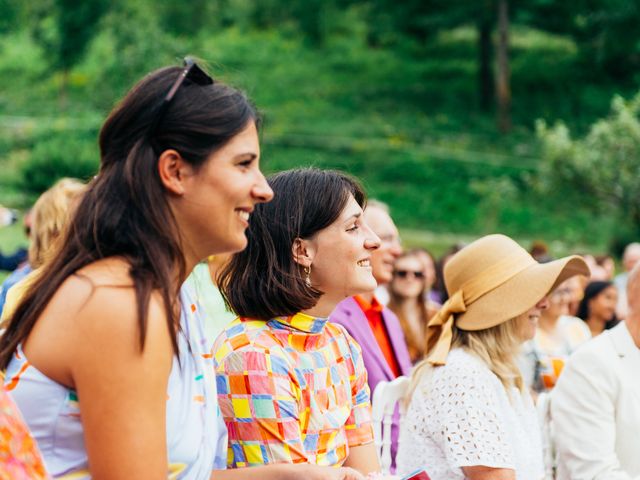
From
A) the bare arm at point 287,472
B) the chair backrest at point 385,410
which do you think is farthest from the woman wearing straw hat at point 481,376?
the bare arm at point 287,472

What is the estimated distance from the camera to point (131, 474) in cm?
188

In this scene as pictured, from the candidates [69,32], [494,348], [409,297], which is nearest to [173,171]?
[494,348]

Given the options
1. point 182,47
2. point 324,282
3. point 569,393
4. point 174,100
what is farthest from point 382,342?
point 182,47

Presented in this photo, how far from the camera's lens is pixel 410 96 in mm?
33344

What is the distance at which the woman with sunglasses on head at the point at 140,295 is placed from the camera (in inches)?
72.9

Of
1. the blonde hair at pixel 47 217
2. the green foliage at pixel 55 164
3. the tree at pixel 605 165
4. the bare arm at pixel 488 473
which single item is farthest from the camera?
the green foliage at pixel 55 164

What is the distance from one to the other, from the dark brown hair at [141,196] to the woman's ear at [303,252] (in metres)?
0.93

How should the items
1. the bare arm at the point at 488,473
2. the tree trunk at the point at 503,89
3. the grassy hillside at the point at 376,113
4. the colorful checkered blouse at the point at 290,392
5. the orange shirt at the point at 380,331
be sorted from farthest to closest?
the tree trunk at the point at 503,89 → the grassy hillside at the point at 376,113 → the orange shirt at the point at 380,331 → the bare arm at the point at 488,473 → the colorful checkered blouse at the point at 290,392

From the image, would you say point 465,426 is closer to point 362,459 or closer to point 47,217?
point 362,459

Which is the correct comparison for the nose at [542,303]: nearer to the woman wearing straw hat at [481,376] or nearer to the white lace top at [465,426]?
the woman wearing straw hat at [481,376]

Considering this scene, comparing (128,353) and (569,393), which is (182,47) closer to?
(569,393)

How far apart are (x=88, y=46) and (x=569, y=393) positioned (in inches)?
1103

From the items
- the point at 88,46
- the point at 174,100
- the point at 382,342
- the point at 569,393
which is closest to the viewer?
the point at 174,100

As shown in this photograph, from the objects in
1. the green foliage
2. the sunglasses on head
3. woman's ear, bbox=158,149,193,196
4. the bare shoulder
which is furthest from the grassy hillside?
the bare shoulder
